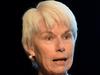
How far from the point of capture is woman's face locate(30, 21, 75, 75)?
1552 mm

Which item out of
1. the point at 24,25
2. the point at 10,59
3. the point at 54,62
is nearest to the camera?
the point at 54,62

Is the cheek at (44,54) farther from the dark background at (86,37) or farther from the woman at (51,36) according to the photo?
the dark background at (86,37)

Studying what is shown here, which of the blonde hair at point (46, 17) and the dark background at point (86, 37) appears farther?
the dark background at point (86, 37)

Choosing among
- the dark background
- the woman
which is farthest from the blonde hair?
the dark background

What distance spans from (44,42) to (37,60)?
11 centimetres

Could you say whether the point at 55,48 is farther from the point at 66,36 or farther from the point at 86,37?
the point at 86,37

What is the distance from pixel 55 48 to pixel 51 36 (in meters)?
0.07

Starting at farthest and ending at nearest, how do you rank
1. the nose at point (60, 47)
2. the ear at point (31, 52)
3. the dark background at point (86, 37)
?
the dark background at point (86, 37) → the ear at point (31, 52) → the nose at point (60, 47)

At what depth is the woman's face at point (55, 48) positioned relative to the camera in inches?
61.1

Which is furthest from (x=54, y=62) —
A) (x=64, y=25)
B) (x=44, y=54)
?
(x=64, y=25)

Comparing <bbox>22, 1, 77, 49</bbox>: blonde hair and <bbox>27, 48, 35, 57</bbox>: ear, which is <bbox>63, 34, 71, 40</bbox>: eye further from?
<bbox>27, 48, 35, 57</bbox>: ear

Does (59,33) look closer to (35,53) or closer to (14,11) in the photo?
(35,53)

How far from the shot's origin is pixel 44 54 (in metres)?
1.58

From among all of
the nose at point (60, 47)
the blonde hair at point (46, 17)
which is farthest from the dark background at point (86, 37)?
the nose at point (60, 47)
